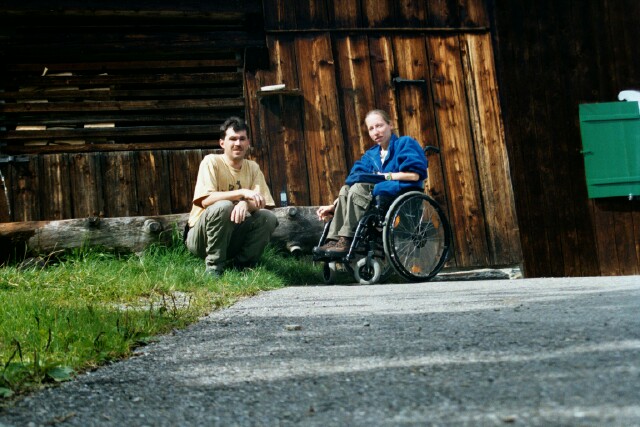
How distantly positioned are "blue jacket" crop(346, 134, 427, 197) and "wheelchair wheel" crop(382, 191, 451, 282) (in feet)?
0.48

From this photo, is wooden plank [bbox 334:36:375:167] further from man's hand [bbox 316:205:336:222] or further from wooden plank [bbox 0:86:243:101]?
man's hand [bbox 316:205:336:222]

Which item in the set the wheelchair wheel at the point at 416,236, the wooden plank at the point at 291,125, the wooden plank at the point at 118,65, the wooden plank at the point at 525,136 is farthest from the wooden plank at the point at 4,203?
the wooden plank at the point at 525,136

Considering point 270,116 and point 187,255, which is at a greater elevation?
point 270,116

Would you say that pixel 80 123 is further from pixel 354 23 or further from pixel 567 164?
pixel 567 164

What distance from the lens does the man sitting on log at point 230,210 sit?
598 centimetres

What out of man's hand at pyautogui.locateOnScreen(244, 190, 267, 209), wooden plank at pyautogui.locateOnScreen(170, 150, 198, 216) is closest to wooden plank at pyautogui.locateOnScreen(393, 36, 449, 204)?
wooden plank at pyautogui.locateOnScreen(170, 150, 198, 216)

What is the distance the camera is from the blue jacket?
6047 millimetres

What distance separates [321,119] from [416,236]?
2.32m

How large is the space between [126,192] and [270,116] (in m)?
1.58

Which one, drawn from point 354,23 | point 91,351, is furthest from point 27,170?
point 91,351

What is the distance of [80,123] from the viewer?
26.2 feet

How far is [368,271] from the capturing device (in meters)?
6.29

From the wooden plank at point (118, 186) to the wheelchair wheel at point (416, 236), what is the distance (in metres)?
2.93

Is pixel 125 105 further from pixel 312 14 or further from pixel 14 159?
pixel 312 14
